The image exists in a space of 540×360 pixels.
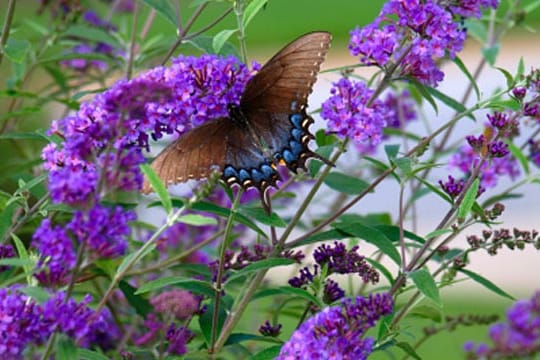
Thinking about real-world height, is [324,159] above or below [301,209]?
above

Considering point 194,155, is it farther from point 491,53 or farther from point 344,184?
point 491,53

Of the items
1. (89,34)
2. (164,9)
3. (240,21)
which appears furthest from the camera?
(89,34)

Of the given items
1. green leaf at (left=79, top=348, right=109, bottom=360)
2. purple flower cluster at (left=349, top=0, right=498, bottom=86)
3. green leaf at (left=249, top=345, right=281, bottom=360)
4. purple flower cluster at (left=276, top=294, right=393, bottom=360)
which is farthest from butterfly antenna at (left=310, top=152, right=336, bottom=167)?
green leaf at (left=79, top=348, right=109, bottom=360)

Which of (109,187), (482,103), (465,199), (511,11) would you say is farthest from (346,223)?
(511,11)

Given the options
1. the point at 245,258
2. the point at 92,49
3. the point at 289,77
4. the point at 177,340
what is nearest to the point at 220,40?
the point at 289,77

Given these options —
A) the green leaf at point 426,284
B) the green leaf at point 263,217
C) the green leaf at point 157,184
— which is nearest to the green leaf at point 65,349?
the green leaf at point 157,184

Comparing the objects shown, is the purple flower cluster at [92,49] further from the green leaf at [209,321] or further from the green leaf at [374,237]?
the green leaf at [374,237]
